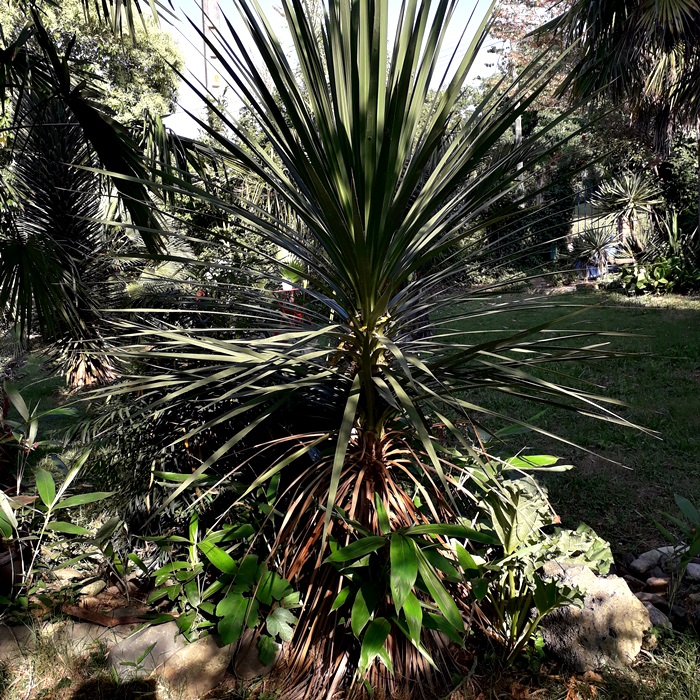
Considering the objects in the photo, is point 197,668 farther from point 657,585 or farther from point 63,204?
point 63,204

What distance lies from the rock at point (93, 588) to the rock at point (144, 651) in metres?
0.48

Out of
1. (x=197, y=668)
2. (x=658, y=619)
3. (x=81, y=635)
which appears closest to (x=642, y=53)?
(x=658, y=619)

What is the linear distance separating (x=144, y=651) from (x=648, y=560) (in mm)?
2318

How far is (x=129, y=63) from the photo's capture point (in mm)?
11609

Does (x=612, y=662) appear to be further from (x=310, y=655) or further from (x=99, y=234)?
(x=99, y=234)

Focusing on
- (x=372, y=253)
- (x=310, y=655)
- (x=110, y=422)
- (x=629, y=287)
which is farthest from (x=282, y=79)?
(x=629, y=287)

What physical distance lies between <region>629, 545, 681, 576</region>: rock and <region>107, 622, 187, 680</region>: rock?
2.10 metres

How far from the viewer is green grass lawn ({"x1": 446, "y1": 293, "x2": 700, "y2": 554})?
3113mm

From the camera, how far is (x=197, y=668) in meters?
2.10

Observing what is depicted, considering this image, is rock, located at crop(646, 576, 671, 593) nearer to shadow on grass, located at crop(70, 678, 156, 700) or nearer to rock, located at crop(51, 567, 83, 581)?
shadow on grass, located at crop(70, 678, 156, 700)

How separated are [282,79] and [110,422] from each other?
161 centimetres

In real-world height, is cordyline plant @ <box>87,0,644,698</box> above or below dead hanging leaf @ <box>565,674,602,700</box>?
above

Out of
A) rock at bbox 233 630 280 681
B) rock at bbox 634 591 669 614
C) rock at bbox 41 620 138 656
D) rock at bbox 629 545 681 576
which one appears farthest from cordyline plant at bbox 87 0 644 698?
rock at bbox 629 545 681 576

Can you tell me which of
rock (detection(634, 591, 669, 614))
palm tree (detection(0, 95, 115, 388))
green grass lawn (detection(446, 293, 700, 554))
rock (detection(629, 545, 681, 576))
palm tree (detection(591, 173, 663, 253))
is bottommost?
→ rock (detection(634, 591, 669, 614))
